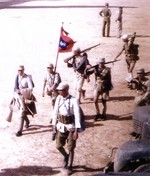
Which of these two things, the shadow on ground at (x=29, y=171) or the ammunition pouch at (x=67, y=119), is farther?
the shadow on ground at (x=29, y=171)

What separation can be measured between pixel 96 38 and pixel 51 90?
1345 centimetres

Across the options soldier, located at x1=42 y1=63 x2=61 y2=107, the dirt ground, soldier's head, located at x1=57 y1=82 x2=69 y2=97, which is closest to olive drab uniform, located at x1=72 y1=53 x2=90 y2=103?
the dirt ground

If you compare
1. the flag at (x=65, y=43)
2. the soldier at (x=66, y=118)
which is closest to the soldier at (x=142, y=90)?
the flag at (x=65, y=43)

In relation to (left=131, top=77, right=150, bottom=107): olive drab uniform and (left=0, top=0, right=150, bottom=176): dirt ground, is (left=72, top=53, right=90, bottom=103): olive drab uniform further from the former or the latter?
(left=131, top=77, right=150, bottom=107): olive drab uniform

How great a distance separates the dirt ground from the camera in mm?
8867

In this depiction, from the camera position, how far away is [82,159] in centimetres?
895

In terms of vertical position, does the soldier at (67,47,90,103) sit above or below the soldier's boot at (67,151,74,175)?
above

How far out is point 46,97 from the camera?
13.3m

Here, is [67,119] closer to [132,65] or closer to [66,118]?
[66,118]

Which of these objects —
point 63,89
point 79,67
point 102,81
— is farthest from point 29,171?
point 79,67

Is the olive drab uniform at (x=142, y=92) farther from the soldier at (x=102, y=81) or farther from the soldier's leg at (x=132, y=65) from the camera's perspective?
the soldier's leg at (x=132, y=65)

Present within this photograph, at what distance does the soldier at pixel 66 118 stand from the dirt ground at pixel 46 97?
2.66ft

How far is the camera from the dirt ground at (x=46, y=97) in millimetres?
8867

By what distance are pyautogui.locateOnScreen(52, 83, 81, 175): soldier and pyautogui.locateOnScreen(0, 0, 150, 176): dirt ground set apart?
81cm
